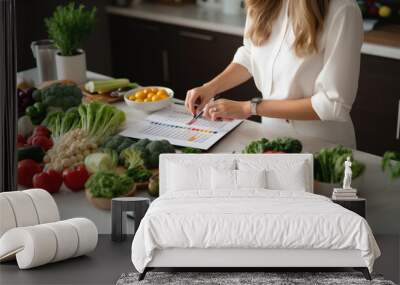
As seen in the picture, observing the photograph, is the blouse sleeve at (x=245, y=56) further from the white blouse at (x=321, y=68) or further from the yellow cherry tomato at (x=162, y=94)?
the yellow cherry tomato at (x=162, y=94)

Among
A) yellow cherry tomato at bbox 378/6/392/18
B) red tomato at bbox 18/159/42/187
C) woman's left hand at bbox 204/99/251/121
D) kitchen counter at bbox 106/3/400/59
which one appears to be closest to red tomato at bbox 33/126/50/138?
red tomato at bbox 18/159/42/187

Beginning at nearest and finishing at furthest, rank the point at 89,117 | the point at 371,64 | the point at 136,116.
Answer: the point at 89,117 → the point at 136,116 → the point at 371,64

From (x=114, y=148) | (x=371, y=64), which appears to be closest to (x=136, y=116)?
(x=114, y=148)

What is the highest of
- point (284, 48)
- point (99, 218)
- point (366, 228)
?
point (284, 48)

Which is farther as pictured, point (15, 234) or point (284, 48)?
point (284, 48)

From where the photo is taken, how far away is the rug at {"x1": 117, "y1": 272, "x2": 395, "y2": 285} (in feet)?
4.75

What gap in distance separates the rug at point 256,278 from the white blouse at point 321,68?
0.74 m

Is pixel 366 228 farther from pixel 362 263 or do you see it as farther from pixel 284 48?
pixel 284 48

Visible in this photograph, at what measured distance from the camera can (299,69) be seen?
2271 millimetres

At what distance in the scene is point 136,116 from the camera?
8.36 ft

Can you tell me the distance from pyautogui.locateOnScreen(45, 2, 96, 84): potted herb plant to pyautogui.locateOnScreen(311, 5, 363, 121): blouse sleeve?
1.13 meters

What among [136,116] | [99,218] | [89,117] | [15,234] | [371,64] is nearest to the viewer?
[15,234]

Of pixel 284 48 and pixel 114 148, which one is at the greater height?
pixel 284 48

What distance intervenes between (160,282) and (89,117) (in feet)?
3.06
